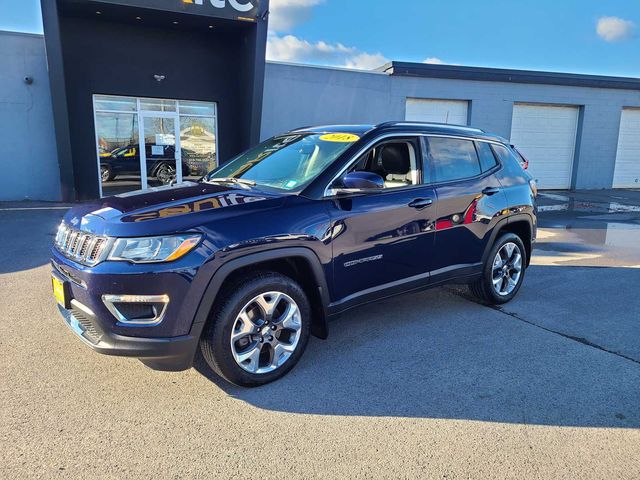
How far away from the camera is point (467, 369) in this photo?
358cm

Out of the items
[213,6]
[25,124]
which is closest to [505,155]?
[213,6]

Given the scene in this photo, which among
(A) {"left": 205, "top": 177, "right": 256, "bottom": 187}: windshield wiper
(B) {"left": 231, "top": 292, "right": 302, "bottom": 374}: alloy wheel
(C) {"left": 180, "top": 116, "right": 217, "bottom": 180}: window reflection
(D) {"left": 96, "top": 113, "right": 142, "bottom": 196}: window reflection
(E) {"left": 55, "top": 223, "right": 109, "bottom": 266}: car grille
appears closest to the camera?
(E) {"left": 55, "top": 223, "right": 109, "bottom": 266}: car grille

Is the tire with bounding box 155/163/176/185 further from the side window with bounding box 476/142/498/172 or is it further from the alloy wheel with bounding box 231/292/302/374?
the alloy wheel with bounding box 231/292/302/374

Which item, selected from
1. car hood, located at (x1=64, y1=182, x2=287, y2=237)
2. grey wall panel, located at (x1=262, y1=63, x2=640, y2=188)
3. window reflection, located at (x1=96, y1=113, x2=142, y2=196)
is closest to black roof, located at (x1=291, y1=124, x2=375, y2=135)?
car hood, located at (x1=64, y1=182, x2=287, y2=237)

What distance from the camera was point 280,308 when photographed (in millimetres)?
3352

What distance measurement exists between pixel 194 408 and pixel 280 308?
86cm

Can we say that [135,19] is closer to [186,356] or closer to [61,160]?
[61,160]

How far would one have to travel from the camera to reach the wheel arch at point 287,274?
2932 millimetres

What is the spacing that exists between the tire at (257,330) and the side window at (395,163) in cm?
141

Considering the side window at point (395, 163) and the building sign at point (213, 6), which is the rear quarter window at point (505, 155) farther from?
the building sign at point (213, 6)

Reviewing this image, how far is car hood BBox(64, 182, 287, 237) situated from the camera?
2.87m

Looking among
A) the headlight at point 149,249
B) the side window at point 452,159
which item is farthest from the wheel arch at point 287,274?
the side window at point 452,159

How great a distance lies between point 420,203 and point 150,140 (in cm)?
1182

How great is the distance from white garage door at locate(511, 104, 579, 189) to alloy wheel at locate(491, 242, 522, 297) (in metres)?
14.2
